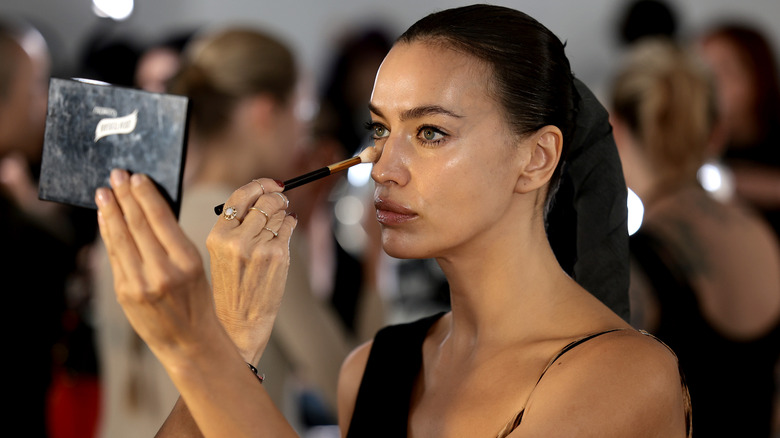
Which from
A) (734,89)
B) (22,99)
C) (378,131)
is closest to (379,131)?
(378,131)

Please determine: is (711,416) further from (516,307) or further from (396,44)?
(396,44)

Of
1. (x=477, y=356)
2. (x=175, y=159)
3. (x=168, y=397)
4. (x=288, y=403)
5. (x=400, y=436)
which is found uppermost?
(x=175, y=159)

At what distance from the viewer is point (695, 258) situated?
1738mm

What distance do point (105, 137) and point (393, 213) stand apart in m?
0.33

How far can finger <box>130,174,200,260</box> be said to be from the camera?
0.75m

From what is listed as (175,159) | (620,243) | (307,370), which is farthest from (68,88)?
(307,370)

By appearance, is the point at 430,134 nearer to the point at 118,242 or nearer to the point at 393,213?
the point at 393,213

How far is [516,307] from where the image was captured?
3.52 ft

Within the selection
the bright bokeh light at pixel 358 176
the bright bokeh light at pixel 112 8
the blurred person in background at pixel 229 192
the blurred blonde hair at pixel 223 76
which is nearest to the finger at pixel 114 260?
the blurred person in background at pixel 229 192

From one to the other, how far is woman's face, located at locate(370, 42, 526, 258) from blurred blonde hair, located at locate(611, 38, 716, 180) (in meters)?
0.88

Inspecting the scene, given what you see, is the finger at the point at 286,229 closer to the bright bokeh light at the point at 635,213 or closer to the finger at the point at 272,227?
the finger at the point at 272,227

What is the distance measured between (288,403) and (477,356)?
0.82 metres

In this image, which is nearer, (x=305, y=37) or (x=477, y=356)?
(x=477, y=356)

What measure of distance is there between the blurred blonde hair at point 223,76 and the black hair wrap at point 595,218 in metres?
0.74
